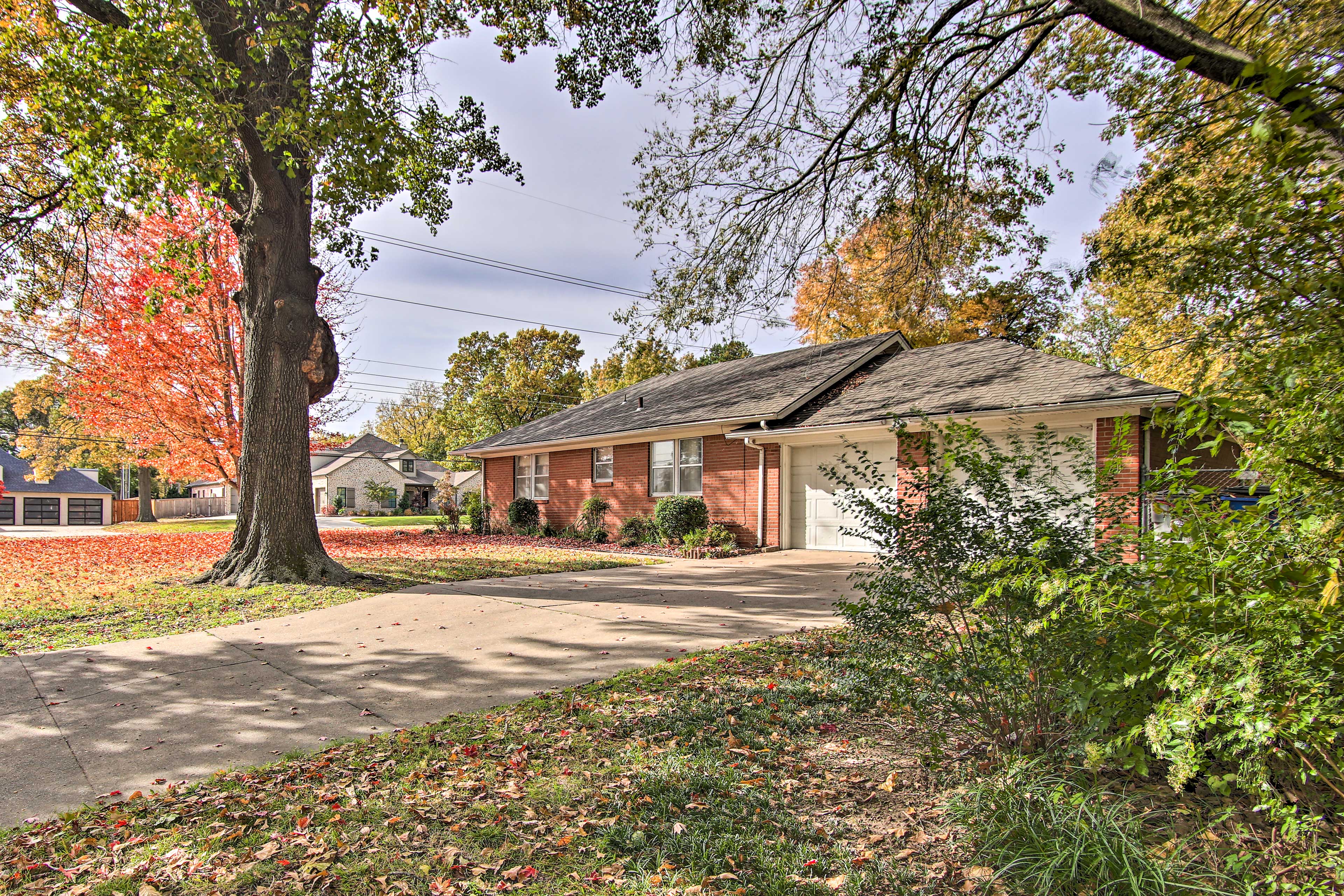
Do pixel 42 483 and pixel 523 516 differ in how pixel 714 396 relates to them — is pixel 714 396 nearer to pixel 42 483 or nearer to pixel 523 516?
pixel 523 516

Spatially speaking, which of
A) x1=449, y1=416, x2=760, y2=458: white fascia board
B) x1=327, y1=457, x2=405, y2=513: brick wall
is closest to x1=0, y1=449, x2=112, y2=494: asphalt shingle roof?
x1=327, y1=457, x2=405, y2=513: brick wall

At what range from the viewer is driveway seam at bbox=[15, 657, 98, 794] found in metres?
3.50

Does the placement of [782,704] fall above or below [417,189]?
below

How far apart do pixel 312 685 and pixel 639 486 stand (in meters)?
12.4

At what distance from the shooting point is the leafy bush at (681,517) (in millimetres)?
15180

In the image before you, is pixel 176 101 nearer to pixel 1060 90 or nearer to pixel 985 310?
pixel 1060 90

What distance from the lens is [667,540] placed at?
1532 centimetres

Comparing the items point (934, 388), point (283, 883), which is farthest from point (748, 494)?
point (283, 883)

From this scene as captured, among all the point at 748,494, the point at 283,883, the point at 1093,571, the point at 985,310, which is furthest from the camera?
the point at 985,310

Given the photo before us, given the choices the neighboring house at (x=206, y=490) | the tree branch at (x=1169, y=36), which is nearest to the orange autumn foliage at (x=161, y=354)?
the tree branch at (x=1169, y=36)

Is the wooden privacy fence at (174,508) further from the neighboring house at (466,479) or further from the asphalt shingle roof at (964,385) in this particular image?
the asphalt shingle roof at (964,385)

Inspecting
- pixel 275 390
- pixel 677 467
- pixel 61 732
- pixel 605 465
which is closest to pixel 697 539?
pixel 677 467

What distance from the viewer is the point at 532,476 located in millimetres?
21656

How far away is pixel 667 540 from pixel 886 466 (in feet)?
17.1
